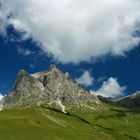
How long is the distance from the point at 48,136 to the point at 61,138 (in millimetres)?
8495

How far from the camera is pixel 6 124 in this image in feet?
630

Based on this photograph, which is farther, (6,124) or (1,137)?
(6,124)

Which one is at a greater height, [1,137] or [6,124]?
[6,124]

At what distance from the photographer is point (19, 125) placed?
7721 inches

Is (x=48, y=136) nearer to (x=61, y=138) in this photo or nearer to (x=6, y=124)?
(x=61, y=138)

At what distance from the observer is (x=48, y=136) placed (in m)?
183

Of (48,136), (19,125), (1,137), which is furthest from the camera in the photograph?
(19,125)

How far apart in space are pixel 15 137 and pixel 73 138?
138 ft

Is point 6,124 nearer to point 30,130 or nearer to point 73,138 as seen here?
point 30,130

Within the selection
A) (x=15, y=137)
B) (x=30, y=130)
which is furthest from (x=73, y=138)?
(x=15, y=137)

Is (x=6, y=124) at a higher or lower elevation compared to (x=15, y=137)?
higher

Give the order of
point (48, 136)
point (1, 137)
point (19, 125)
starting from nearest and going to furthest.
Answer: point (1, 137) < point (48, 136) < point (19, 125)

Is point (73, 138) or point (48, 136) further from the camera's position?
point (73, 138)

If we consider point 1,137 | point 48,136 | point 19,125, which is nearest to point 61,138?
point 48,136
